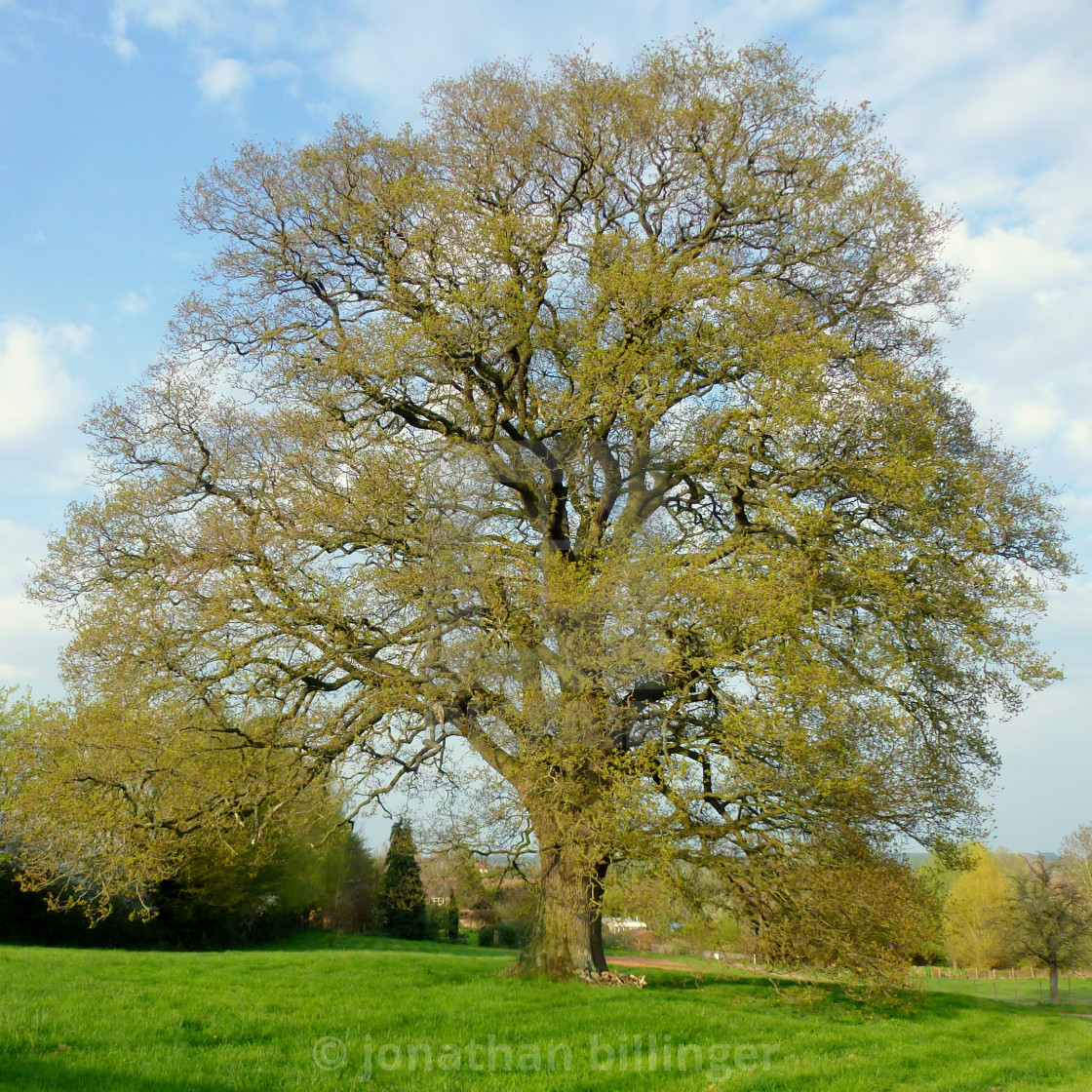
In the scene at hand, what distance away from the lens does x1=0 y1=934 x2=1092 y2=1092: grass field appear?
22.9 feet

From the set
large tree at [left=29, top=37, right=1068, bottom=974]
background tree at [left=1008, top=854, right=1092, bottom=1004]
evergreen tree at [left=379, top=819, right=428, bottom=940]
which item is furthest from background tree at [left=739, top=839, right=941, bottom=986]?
background tree at [left=1008, top=854, right=1092, bottom=1004]

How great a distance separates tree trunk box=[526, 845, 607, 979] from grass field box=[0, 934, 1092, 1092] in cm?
82

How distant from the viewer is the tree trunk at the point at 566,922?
13.4 m

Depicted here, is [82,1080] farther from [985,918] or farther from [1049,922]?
[985,918]

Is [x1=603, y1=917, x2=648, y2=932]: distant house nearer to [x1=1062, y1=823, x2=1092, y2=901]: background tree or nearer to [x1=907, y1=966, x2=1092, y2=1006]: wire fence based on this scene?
[x1=907, y1=966, x2=1092, y2=1006]: wire fence

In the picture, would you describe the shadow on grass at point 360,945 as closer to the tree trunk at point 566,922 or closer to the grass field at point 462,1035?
the tree trunk at point 566,922

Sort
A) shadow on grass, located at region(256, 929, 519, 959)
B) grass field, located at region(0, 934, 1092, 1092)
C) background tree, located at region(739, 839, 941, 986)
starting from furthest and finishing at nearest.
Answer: shadow on grass, located at region(256, 929, 519, 959), background tree, located at region(739, 839, 941, 986), grass field, located at region(0, 934, 1092, 1092)

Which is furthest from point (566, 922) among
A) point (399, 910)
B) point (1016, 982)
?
point (1016, 982)

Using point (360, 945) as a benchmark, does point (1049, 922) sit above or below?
above

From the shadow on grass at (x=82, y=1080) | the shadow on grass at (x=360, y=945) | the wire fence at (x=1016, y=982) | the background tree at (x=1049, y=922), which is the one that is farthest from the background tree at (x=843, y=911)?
the wire fence at (x=1016, y=982)

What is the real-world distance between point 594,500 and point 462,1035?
918 cm

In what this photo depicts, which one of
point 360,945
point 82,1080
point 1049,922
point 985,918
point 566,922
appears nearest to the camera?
point 82,1080

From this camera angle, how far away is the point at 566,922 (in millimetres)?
13883

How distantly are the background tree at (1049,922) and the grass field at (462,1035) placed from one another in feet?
72.1
